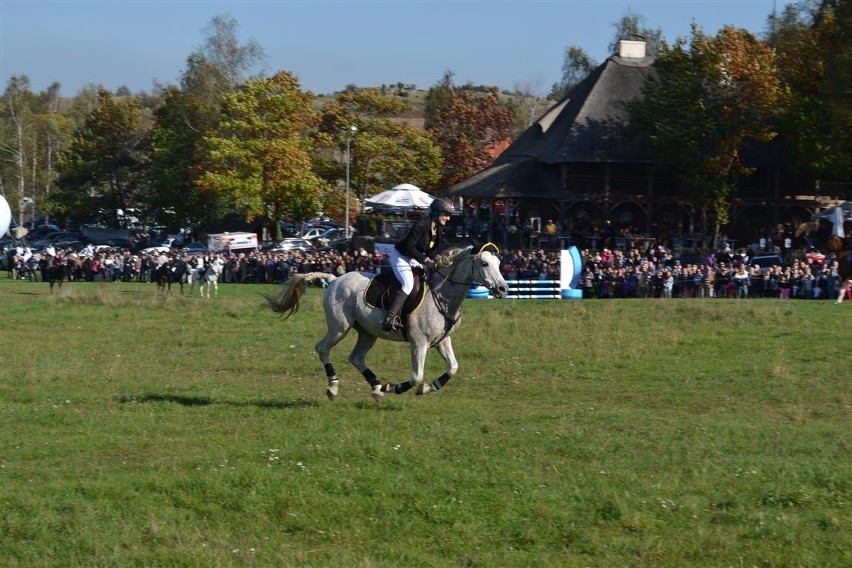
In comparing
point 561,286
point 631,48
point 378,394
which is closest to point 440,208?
point 378,394

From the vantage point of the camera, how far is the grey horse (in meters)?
14.7

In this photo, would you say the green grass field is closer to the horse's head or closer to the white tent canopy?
the horse's head

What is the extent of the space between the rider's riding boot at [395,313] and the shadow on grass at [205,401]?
142cm

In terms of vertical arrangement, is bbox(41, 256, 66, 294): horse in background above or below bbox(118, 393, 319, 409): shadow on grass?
above

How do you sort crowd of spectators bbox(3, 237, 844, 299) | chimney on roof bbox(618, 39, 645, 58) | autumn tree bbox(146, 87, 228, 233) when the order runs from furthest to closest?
autumn tree bbox(146, 87, 228, 233) < chimney on roof bbox(618, 39, 645, 58) < crowd of spectators bbox(3, 237, 844, 299)

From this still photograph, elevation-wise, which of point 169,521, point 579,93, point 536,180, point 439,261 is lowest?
point 169,521

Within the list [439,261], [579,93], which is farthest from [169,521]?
[579,93]

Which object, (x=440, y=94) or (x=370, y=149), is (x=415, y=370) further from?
(x=440, y=94)

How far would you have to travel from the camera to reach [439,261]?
1491cm

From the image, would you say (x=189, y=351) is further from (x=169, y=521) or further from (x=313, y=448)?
(x=169, y=521)

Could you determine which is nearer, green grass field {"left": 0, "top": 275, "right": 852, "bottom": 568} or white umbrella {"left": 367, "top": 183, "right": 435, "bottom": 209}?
green grass field {"left": 0, "top": 275, "right": 852, "bottom": 568}

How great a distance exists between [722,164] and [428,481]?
135 ft

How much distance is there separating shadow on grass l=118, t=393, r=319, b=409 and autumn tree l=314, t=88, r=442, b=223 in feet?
176

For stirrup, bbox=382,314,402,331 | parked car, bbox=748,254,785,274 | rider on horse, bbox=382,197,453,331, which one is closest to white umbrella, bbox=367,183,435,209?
parked car, bbox=748,254,785,274
